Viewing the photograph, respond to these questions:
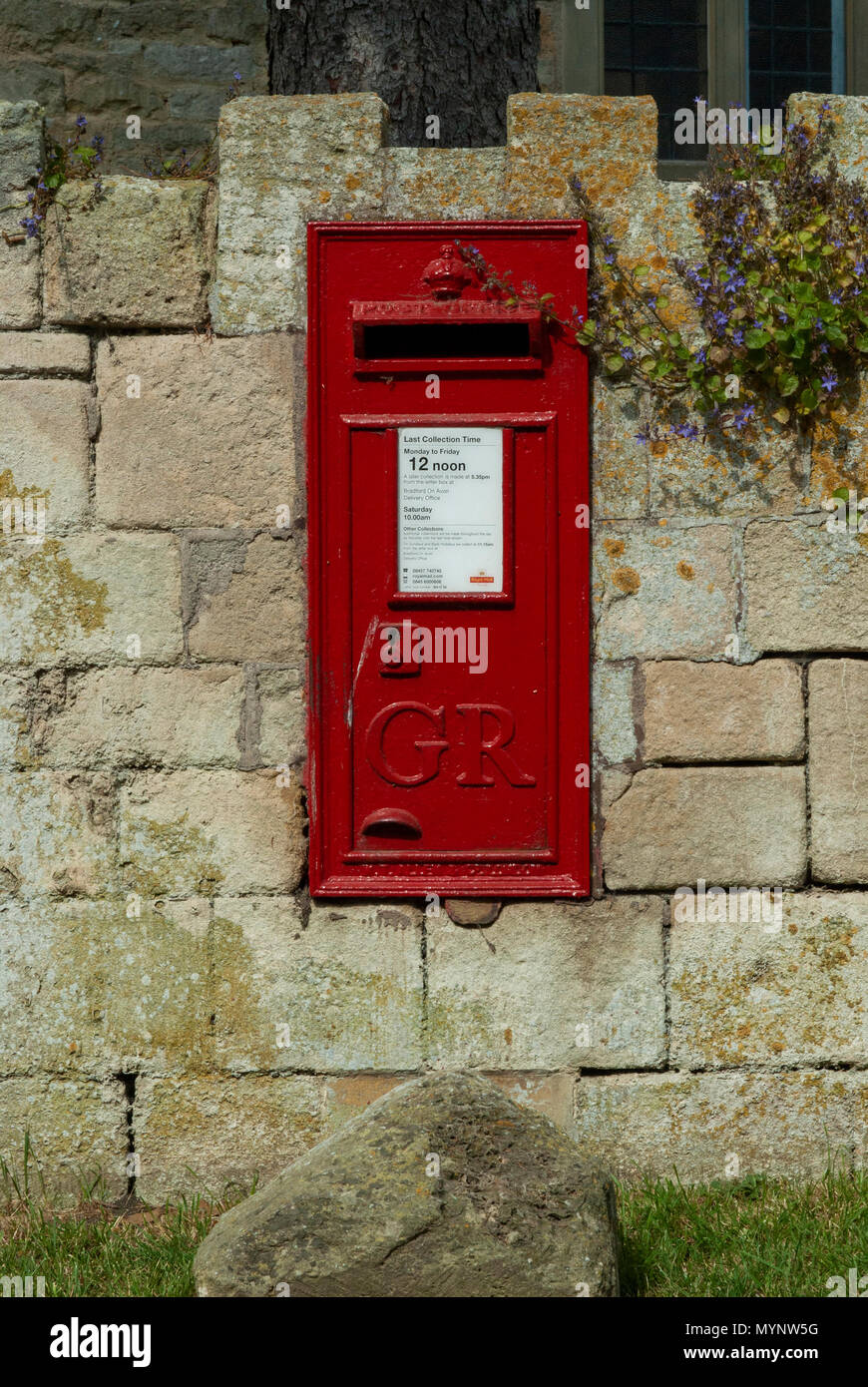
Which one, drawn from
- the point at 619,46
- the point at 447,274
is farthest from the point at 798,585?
the point at 619,46

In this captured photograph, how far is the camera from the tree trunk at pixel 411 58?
3.75 metres

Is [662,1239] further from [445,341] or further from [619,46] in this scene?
[619,46]

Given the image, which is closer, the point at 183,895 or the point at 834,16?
the point at 183,895

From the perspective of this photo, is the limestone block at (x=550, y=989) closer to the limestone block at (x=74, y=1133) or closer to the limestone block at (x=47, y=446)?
the limestone block at (x=74, y=1133)

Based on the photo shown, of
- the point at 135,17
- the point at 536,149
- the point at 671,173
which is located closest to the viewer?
the point at 536,149

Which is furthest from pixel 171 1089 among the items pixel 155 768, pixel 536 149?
pixel 536 149

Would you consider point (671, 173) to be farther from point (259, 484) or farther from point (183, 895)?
point (183, 895)

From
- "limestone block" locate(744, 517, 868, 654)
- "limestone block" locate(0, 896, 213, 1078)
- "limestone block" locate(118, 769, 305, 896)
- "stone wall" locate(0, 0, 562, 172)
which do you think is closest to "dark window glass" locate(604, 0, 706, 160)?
"stone wall" locate(0, 0, 562, 172)

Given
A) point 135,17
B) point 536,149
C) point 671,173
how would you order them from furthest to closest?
point 671,173, point 135,17, point 536,149

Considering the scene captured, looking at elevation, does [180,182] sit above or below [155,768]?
above

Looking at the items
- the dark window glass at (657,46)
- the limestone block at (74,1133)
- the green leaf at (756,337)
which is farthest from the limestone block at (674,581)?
the dark window glass at (657,46)

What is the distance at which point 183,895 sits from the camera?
3.14 metres

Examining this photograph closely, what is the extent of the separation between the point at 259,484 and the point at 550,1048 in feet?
5.36

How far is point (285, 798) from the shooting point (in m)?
3.14
